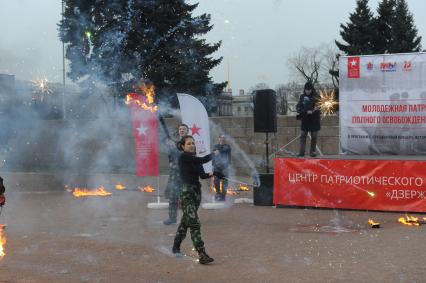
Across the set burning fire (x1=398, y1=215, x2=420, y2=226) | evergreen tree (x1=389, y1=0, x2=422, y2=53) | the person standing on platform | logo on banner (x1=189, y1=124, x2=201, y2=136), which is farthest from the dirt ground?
evergreen tree (x1=389, y1=0, x2=422, y2=53)

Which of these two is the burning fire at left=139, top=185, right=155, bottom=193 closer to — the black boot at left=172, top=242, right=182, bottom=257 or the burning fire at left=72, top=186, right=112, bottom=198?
the burning fire at left=72, top=186, right=112, bottom=198

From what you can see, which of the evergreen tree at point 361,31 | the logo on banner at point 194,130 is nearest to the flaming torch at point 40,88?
the logo on banner at point 194,130

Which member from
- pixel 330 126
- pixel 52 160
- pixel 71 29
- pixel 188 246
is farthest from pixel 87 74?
pixel 188 246

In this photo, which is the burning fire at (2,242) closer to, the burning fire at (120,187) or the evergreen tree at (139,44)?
the burning fire at (120,187)

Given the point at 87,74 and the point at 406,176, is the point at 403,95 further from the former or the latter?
the point at 87,74

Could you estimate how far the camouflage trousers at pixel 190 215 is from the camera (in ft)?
23.4

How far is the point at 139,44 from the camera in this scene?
73.5ft

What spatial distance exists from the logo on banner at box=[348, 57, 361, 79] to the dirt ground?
3.94 meters

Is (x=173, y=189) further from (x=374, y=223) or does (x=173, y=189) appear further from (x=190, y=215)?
(x=374, y=223)

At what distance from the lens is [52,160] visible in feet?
84.9

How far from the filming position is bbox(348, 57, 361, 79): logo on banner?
13768mm

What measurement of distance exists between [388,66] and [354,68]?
2.87 feet

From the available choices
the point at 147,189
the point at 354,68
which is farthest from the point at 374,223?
the point at 147,189

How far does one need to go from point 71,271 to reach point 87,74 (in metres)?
14.4
